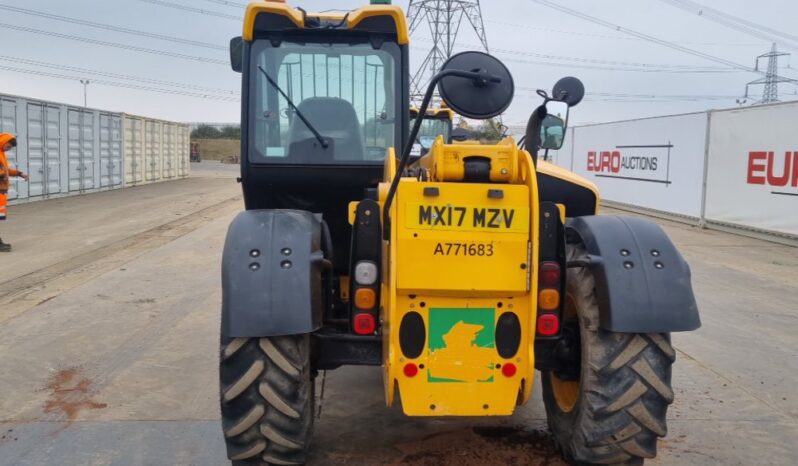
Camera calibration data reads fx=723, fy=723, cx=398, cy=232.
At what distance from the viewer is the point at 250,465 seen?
11.5ft

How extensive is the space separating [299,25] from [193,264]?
6658mm

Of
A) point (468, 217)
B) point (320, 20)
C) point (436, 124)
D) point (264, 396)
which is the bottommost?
point (264, 396)

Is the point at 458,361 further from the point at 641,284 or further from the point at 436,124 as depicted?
the point at 436,124

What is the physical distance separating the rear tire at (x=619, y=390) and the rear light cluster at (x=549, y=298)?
0.16 metres

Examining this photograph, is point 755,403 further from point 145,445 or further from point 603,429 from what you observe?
point 145,445

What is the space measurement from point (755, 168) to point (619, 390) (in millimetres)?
12364

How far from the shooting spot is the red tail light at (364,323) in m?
3.53

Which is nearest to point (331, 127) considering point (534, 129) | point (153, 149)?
point (534, 129)

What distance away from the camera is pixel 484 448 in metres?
4.17

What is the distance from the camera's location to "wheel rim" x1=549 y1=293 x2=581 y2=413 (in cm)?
379

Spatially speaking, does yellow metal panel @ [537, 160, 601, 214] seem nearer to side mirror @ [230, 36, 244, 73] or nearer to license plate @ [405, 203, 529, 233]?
license plate @ [405, 203, 529, 233]

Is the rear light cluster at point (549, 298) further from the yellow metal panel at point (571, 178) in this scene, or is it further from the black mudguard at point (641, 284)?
the yellow metal panel at point (571, 178)

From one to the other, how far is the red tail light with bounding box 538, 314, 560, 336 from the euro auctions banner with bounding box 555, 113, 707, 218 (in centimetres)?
1396

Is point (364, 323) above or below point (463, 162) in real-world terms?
below
